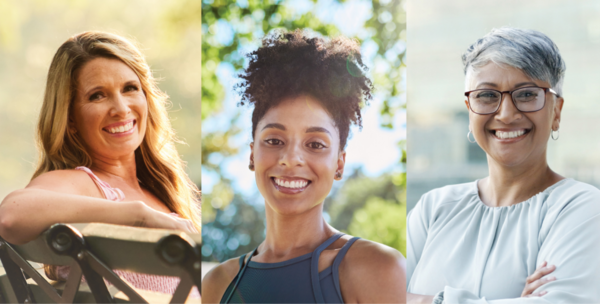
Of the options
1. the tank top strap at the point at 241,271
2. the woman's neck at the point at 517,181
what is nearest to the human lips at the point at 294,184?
the tank top strap at the point at 241,271

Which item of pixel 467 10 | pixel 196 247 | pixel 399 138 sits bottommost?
pixel 196 247

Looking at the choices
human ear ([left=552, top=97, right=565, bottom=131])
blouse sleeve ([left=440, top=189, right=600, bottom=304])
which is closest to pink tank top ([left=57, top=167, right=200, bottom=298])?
blouse sleeve ([left=440, top=189, right=600, bottom=304])

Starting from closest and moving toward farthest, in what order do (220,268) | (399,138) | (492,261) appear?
(492,261) < (399,138) < (220,268)

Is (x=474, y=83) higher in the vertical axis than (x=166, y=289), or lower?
higher

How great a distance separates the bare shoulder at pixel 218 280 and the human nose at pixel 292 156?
600mm

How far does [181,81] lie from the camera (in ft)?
8.65

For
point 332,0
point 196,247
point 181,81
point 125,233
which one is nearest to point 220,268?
point 196,247

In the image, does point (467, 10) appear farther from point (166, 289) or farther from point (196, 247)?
point (166, 289)

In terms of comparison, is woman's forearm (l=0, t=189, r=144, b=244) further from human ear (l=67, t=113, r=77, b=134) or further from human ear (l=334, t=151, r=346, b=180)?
human ear (l=334, t=151, r=346, b=180)

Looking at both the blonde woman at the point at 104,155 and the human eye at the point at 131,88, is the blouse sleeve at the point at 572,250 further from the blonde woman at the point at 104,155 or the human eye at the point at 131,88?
the human eye at the point at 131,88

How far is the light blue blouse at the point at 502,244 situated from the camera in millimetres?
2066

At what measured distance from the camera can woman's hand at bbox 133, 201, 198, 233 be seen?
2.55m

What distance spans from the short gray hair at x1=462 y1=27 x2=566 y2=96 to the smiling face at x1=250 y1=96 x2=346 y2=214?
31.5 inches

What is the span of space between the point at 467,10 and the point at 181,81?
1.54 metres
